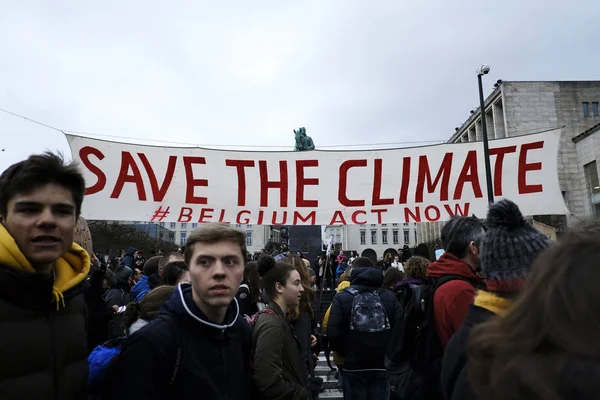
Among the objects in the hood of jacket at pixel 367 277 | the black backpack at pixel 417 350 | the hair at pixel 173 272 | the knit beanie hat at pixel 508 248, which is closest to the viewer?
the knit beanie hat at pixel 508 248

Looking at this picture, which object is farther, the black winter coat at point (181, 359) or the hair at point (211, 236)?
the hair at point (211, 236)

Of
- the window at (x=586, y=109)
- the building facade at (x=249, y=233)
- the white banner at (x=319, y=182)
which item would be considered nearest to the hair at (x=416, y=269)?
the white banner at (x=319, y=182)

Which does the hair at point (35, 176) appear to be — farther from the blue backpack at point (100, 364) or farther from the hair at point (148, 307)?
the hair at point (148, 307)

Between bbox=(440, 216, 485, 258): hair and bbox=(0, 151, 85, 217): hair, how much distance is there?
86.6 inches

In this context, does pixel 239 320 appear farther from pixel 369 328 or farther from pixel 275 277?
pixel 369 328

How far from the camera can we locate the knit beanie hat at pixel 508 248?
1738 millimetres

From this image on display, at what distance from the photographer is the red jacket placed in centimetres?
230

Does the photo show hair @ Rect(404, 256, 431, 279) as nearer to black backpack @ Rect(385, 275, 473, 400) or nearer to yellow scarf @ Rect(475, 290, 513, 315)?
black backpack @ Rect(385, 275, 473, 400)

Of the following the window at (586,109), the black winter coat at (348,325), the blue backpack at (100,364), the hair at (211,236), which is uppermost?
the window at (586,109)

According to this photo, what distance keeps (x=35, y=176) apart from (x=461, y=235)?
236cm

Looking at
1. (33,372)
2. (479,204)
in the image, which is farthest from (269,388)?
(479,204)

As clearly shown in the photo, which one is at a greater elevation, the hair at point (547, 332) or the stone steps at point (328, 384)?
the hair at point (547, 332)

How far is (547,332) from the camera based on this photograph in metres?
0.81

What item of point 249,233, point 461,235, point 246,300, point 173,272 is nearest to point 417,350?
point 461,235
